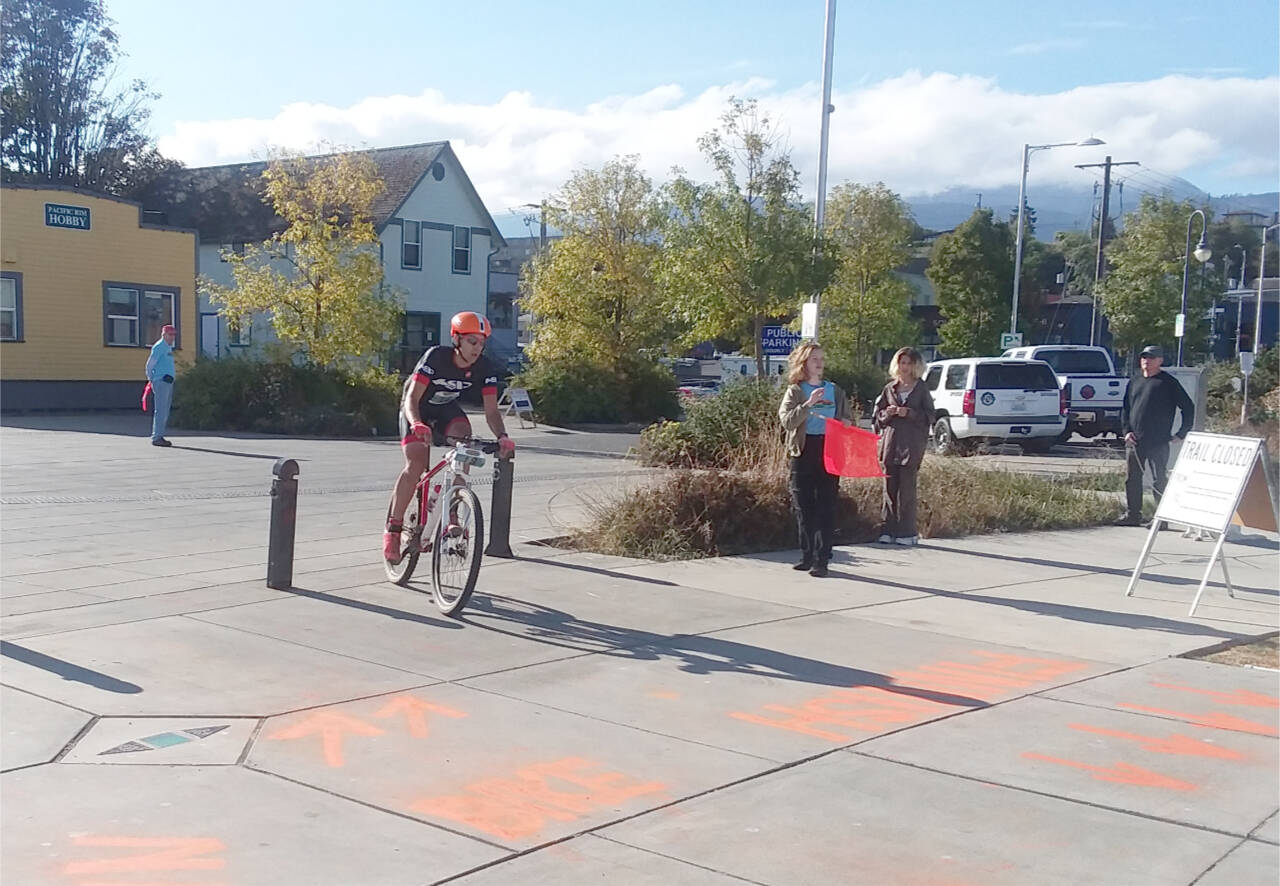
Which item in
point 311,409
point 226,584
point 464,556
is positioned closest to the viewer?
point 464,556

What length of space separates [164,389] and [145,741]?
50.5 ft

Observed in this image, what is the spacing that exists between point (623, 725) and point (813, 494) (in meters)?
4.33

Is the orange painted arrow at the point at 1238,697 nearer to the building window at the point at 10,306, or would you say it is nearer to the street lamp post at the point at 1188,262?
the building window at the point at 10,306

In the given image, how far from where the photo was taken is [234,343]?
131 feet

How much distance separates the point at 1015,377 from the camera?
23672 mm

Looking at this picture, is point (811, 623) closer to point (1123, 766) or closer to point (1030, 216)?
point (1123, 766)

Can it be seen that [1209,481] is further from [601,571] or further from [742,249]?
[742,249]

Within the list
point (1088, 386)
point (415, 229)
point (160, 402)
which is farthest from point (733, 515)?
point (415, 229)

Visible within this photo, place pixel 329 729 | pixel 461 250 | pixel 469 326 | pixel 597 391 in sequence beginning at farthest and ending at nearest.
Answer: pixel 461 250
pixel 597 391
pixel 469 326
pixel 329 729

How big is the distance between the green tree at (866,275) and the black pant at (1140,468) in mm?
28111

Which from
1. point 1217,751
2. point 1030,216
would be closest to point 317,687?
point 1217,751

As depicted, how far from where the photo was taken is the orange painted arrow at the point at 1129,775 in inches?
200

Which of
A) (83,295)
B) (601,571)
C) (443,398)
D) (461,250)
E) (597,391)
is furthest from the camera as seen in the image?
(461,250)

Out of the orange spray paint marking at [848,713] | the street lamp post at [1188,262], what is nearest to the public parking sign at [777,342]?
the orange spray paint marking at [848,713]
